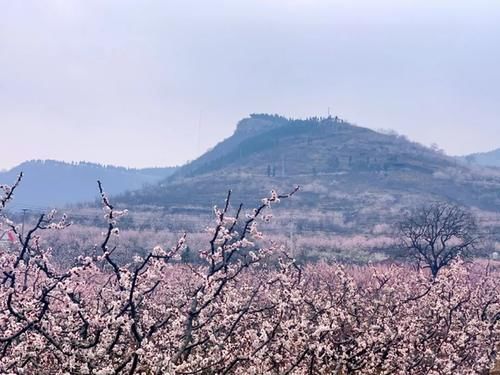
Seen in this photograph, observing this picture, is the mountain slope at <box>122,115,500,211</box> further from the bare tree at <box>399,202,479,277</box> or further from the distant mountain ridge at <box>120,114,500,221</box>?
the bare tree at <box>399,202,479,277</box>

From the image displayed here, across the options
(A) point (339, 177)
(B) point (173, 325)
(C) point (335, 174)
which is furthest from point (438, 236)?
(C) point (335, 174)

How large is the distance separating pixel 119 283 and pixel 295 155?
6038 inches

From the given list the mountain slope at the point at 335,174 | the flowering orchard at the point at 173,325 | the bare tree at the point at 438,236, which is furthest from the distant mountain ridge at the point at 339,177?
the flowering orchard at the point at 173,325

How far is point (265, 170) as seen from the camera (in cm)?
14662

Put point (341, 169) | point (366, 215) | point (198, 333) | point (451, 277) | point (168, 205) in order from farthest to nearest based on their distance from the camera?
point (341, 169), point (168, 205), point (366, 215), point (451, 277), point (198, 333)

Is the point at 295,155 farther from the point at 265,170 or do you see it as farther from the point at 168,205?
the point at 168,205

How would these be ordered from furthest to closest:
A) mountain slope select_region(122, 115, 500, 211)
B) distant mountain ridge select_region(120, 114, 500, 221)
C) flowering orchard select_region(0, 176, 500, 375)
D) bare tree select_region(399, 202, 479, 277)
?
mountain slope select_region(122, 115, 500, 211), distant mountain ridge select_region(120, 114, 500, 221), bare tree select_region(399, 202, 479, 277), flowering orchard select_region(0, 176, 500, 375)

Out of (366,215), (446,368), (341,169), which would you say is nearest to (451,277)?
(446,368)

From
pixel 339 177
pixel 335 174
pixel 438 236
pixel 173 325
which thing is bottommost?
pixel 438 236

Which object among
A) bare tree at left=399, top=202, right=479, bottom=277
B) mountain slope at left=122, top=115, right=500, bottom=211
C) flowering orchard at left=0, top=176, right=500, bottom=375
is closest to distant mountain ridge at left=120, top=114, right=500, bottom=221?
mountain slope at left=122, top=115, right=500, bottom=211

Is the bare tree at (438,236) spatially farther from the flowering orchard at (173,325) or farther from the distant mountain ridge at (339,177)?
the distant mountain ridge at (339,177)

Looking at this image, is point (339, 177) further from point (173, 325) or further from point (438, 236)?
point (173, 325)

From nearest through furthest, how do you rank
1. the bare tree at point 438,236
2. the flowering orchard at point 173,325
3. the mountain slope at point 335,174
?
the flowering orchard at point 173,325
the bare tree at point 438,236
the mountain slope at point 335,174

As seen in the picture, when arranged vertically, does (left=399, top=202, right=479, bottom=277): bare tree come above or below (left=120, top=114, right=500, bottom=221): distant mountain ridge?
below
